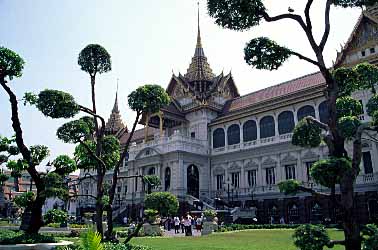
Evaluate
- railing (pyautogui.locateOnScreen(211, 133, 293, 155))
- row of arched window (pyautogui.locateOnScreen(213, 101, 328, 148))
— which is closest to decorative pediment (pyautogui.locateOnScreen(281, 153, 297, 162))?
railing (pyautogui.locateOnScreen(211, 133, 293, 155))

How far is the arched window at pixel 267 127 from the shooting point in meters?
38.4

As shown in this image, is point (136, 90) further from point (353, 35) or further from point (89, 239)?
point (353, 35)

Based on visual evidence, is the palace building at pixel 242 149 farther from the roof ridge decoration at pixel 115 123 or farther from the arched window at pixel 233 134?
the roof ridge decoration at pixel 115 123

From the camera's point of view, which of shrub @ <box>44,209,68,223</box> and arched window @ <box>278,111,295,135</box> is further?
arched window @ <box>278,111,295,135</box>

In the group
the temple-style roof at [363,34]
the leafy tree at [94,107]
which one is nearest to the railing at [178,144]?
the temple-style roof at [363,34]

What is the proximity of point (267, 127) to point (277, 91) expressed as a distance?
5.06 m

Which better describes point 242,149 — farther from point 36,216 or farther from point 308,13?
point 308,13

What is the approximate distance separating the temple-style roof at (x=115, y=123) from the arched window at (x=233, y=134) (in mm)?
30571

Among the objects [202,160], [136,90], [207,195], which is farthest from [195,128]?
[136,90]

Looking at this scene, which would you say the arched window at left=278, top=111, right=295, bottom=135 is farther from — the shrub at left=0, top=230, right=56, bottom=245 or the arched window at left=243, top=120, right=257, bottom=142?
the shrub at left=0, top=230, right=56, bottom=245

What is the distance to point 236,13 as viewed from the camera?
32.9ft

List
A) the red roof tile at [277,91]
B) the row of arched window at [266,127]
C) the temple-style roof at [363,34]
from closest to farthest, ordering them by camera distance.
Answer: the temple-style roof at [363,34] < the row of arched window at [266,127] < the red roof tile at [277,91]

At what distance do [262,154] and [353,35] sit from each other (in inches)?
555

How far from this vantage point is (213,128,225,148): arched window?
141ft
